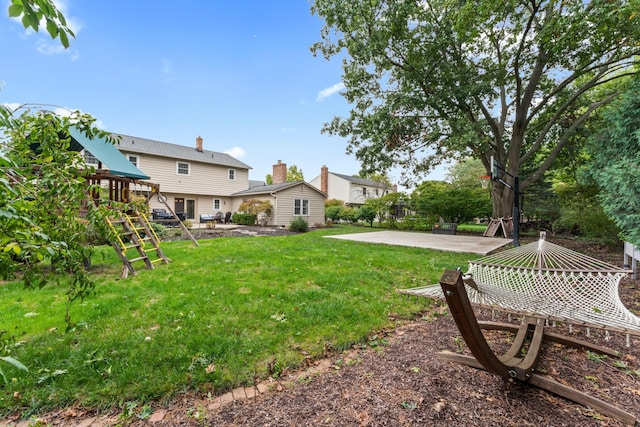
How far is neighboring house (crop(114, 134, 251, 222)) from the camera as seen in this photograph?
56.7 feet

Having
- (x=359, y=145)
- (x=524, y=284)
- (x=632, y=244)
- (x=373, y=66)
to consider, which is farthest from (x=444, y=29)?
(x=524, y=284)

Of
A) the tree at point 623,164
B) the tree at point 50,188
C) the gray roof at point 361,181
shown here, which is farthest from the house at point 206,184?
the tree at point 50,188

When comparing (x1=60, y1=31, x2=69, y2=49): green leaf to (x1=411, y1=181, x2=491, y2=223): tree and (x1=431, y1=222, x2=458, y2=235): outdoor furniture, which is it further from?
(x1=411, y1=181, x2=491, y2=223): tree

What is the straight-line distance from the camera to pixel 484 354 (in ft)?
4.89

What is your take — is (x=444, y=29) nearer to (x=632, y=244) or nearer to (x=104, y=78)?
(x=632, y=244)

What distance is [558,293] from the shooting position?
2.64m

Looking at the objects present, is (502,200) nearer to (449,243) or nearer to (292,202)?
(449,243)

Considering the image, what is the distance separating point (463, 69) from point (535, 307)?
9747 mm

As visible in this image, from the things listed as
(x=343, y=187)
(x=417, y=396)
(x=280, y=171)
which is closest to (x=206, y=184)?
(x=280, y=171)

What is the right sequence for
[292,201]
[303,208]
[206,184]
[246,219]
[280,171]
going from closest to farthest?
[246,219], [292,201], [303,208], [206,184], [280,171]

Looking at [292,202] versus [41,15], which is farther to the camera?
[292,202]

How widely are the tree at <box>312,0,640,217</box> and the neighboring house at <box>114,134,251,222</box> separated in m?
11.8

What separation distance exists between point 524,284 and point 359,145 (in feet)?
32.0

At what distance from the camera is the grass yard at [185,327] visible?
6.46 ft
